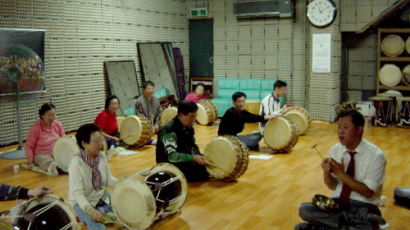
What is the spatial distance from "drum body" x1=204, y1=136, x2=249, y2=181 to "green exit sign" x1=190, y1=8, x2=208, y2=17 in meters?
7.57

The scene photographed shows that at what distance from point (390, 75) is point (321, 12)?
2.20 m

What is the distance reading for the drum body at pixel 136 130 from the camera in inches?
327

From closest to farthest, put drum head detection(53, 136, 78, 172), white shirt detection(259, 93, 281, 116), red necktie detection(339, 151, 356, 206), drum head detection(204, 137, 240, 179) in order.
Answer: red necktie detection(339, 151, 356, 206) < drum head detection(204, 137, 240, 179) < drum head detection(53, 136, 78, 172) < white shirt detection(259, 93, 281, 116)

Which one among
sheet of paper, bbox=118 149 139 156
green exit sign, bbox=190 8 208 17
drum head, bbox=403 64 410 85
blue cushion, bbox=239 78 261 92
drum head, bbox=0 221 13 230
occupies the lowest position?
sheet of paper, bbox=118 149 139 156

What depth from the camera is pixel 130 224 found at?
13.8 feet

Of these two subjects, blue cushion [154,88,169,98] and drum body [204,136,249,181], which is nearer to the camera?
drum body [204,136,249,181]

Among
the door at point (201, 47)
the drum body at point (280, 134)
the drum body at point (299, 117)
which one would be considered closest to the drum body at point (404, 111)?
the drum body at point (299, 117)

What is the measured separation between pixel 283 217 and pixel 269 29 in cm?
803

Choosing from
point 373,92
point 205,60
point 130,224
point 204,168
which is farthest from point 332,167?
point 205,60

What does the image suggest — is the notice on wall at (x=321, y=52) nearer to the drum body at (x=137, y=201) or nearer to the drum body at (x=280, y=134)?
the drum body at (x=280, y=134)

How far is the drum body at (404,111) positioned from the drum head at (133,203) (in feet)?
26.2

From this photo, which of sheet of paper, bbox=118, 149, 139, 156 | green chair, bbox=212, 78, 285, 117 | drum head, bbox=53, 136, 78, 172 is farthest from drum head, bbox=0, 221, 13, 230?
green chair, bbox=212, 78, 285, 117

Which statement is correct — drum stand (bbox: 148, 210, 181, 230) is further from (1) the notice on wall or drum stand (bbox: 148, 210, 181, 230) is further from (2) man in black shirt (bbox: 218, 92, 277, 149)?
(1) the notice on wall

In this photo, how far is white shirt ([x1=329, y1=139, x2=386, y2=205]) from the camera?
11.3 feet
